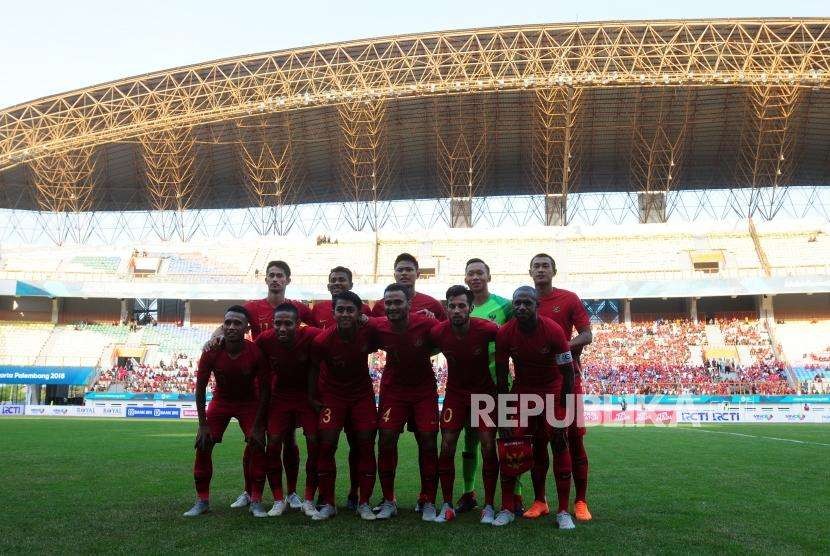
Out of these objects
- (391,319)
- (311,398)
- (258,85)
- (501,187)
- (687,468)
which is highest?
(258,85)

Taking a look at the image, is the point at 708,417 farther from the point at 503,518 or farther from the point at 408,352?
the point at 408,352

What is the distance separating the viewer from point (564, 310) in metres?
7.00

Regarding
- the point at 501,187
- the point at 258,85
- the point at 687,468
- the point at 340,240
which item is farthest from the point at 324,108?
the point at 687,468

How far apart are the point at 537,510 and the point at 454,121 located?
1510 inches

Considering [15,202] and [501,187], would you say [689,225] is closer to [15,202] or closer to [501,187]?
[501,187]

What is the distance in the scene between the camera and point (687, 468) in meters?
10.2

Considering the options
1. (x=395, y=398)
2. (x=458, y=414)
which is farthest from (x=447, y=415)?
(x=395, y=398)

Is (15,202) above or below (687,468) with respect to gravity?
above

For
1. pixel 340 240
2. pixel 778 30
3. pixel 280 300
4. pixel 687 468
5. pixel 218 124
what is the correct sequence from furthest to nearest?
pixel 340 240
pixel 218 124
pixel 778 30
pixel 687 468
pixel 280 300

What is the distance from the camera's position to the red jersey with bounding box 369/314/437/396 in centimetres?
647

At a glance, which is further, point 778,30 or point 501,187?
point 501,187

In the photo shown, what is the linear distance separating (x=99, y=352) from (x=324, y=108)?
1852 cm

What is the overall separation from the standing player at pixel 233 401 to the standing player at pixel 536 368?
7.01 feet

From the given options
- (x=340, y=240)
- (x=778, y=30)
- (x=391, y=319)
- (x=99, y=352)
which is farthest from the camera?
(x=340, y=240)
